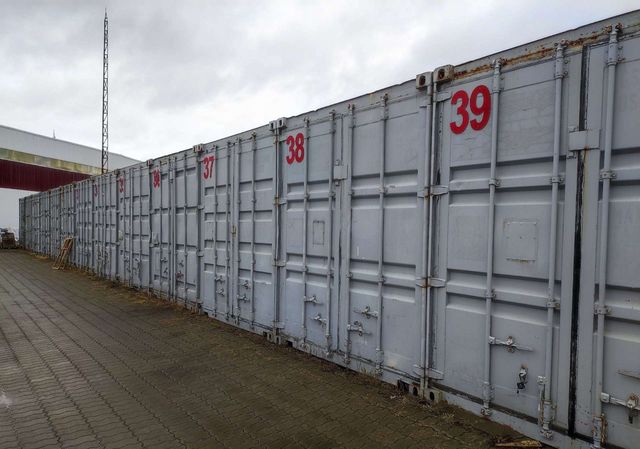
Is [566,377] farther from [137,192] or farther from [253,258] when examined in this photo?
[137,192]

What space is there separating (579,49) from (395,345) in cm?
323

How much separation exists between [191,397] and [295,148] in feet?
11.2

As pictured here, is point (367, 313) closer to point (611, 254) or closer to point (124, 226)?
point (611, 254)

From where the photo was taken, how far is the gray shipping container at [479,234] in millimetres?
2939

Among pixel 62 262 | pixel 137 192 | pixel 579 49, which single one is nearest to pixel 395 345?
pixel 579 49

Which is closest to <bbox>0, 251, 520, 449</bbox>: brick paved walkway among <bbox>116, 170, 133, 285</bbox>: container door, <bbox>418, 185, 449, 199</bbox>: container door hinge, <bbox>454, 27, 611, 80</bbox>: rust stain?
<bbox>418, 185, 449, 199</bbox>: container door hinge

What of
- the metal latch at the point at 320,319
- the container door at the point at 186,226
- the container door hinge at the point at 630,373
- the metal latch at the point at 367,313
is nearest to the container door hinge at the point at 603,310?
the container door hinge at the point at 630,373

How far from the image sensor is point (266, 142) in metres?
6.14

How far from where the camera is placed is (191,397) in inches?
165

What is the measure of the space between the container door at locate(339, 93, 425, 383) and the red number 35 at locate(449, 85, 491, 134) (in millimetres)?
392

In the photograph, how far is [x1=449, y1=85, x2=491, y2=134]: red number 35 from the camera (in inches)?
144

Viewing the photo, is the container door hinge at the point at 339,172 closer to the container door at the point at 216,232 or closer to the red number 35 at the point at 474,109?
the red number 35 at the point at 474,109

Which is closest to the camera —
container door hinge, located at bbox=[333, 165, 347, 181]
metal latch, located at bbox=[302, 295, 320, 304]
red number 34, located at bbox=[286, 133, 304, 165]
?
container door hinge, located at bbox=[333, 165, 347, 181]

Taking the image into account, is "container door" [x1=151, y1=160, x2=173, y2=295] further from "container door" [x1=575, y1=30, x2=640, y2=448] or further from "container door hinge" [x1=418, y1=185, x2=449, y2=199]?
"container door" [x1=575, y1=30, x2=640, y2=448]
